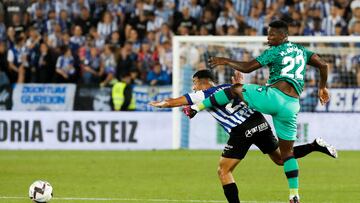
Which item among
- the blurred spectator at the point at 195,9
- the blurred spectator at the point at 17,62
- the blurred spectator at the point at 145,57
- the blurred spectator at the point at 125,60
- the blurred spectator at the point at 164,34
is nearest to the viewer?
the blurred spectator at the point at 125,60

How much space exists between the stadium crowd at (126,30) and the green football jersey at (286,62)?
12.3 metres

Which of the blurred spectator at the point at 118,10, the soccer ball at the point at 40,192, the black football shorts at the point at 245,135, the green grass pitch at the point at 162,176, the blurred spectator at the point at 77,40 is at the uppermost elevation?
the blurred spectator at the point at 118,10

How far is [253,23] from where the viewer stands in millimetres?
25281

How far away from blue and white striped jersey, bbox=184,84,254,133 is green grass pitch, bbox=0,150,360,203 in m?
1.73

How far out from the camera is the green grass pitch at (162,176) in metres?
13.3

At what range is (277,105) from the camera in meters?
10.8

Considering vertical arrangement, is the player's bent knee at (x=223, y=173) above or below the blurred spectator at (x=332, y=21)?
below

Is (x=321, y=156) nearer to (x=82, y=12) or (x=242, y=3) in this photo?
(x=242, y=3)

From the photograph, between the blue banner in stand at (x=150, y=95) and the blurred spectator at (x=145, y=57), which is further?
the blurred spectator at (x=145, y=57)

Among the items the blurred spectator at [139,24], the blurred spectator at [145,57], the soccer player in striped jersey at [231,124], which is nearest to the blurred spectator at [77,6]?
the blurred spectator at [139,24]

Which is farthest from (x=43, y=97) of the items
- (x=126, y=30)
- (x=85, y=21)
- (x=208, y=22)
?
(x=208, y=22)

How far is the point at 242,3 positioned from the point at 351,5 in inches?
114

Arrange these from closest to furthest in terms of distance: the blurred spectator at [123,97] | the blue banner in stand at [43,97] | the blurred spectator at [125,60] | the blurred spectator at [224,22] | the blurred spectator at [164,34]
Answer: the blurred spectator at [123,97], the blue banner in stand at [43,97], the blurred spectator at [125,60], the blurred spectator at [164,34], the blurred spectator at [224,22]

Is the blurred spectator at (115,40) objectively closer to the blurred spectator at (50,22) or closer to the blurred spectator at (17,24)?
the blurred spectator at (50,22)
